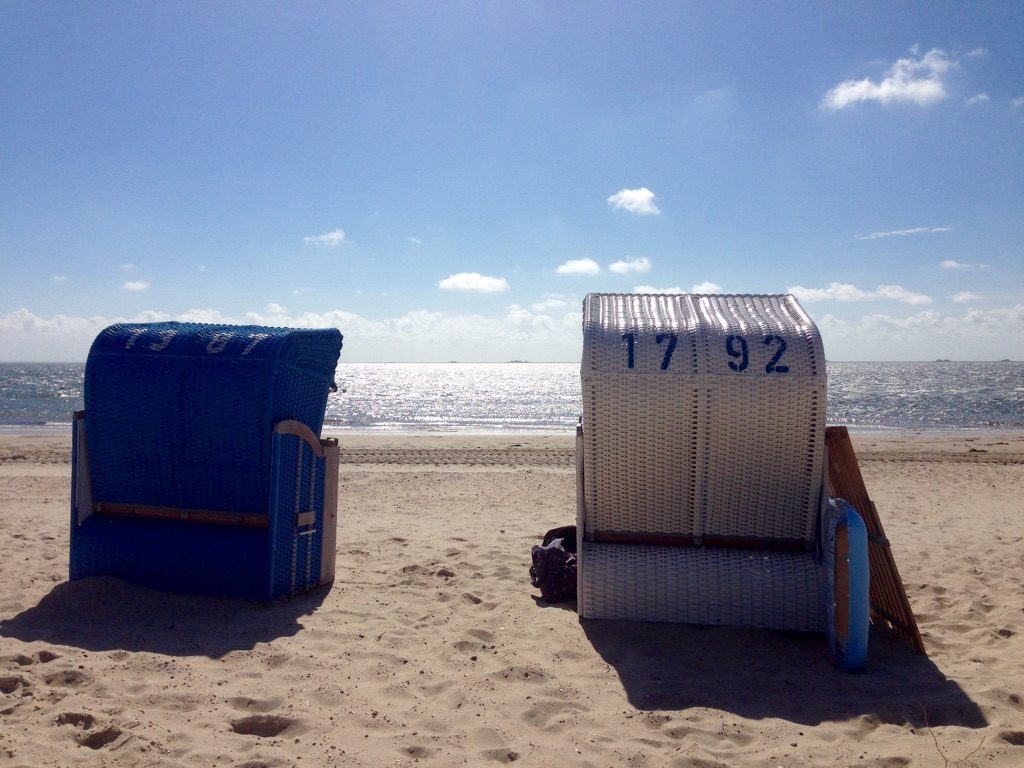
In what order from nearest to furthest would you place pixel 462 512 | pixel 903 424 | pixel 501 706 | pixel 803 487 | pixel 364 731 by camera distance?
pixel 364 731
pixel 501 706
pixel 803 487
pixel 462 512
pixel 903 424

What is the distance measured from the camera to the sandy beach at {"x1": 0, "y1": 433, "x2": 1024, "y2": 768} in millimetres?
3234

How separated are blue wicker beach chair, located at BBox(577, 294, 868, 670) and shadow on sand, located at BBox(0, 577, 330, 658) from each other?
204 centimetres

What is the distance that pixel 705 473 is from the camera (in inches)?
194

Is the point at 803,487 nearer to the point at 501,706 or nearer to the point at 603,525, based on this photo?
the point at 603,525

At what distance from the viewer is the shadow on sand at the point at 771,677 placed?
3688 mm

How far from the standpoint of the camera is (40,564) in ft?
19.9

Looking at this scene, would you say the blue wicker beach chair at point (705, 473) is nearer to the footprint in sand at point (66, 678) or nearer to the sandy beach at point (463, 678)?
the sandy beach at point (463, 678)

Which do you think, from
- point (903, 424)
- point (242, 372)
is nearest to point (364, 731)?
point (242, 372)

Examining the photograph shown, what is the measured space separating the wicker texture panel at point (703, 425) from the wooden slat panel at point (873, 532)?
118 millimetres

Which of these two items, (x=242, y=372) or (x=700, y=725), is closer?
(x=700, y=725)

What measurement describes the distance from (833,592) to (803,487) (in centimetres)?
74

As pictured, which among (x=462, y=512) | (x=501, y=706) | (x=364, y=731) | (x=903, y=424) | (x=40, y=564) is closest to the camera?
(x=364, y=731)

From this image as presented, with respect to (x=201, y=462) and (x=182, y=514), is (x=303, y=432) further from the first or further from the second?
(x=182, y=514)

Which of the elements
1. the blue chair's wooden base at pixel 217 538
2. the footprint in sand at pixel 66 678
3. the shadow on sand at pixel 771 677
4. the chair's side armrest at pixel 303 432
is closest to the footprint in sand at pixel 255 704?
the footprint in sand at pixel 66 678
